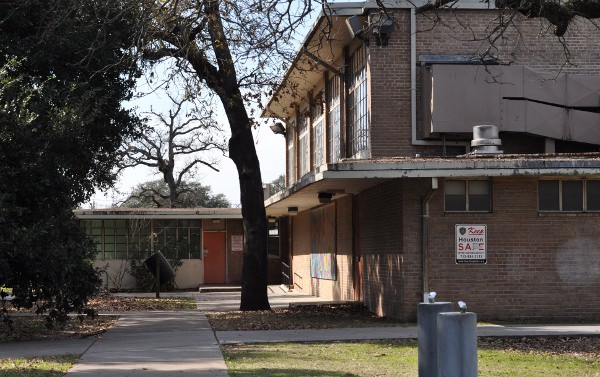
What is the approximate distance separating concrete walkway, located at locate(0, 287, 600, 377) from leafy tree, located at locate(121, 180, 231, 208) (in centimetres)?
3488

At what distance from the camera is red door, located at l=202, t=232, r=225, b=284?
3731 centimetres

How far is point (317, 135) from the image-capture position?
95.3ft

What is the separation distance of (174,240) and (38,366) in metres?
23.5

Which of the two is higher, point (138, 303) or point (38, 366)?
point (38, 366)

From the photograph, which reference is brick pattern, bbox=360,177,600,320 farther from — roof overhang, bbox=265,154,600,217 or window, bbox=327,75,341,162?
window, bbox=327,75,341,162

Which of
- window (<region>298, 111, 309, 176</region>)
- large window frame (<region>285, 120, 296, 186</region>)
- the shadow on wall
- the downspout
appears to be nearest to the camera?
the shadow on wall

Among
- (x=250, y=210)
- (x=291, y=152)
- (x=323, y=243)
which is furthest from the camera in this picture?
(x=291, y=152)

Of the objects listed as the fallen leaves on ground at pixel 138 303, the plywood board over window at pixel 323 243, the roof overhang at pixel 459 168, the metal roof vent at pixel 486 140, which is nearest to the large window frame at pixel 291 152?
the plywood board over window at pixel 323 243

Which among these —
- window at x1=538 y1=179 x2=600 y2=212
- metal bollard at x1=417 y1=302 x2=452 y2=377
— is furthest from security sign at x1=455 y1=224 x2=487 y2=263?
metal bollard at x1=417 y1=302 x2=452 y2=377

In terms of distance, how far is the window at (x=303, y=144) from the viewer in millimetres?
31603

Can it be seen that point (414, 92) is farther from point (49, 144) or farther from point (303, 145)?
point (303, 145)

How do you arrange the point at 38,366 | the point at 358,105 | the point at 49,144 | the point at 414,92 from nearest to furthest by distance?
the point at 38,366 → the point at 49,144 → the point at 414,92 → the point at 358,105

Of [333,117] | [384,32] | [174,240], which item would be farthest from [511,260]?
[174,240]

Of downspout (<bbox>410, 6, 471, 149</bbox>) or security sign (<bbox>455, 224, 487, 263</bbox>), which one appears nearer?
security sign (<bbox>455, 224, 487, 263</bbox>)
